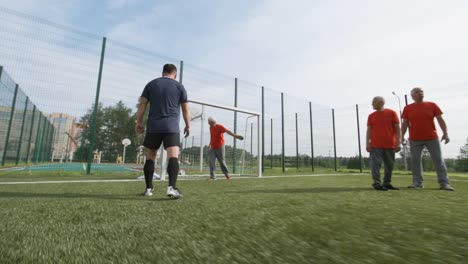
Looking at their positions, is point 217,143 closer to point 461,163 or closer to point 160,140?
point 160,140

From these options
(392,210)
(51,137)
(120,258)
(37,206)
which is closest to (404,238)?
(392,210)

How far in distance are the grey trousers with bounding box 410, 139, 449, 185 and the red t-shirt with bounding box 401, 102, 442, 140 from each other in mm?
103

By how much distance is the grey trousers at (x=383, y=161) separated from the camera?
3756 mm

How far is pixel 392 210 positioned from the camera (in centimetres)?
184

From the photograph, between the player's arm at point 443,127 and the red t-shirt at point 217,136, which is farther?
the red t-shirt at point 217,136

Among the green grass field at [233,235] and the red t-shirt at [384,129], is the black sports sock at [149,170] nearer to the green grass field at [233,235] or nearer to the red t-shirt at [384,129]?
the green grass field at [233,235]

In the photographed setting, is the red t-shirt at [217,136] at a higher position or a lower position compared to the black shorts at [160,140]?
higher

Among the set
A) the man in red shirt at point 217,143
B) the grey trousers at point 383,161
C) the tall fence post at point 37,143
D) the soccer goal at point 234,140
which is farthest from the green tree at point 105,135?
the tall fence post at point 37,143

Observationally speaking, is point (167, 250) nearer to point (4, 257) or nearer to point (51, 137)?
point (4, 257)

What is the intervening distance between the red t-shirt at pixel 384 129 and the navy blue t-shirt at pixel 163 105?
10.4 feet

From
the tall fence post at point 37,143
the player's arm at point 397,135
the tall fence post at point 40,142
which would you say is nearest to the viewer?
the player's arm at point 397,135

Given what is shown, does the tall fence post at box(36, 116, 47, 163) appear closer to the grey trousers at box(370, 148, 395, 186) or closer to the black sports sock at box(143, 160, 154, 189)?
the black sports sock at box(143, 160, 154, 189)

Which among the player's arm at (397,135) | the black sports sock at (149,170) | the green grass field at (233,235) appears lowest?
the green grass field at (233,235)

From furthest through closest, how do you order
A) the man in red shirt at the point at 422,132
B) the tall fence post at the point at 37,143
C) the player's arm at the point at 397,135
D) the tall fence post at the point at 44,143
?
the tall fence post at the point at 44,143, the tall fence post at the point at 37,143, the man in red shirt at the point at 422,132, the player's arm at the point at 397,135
